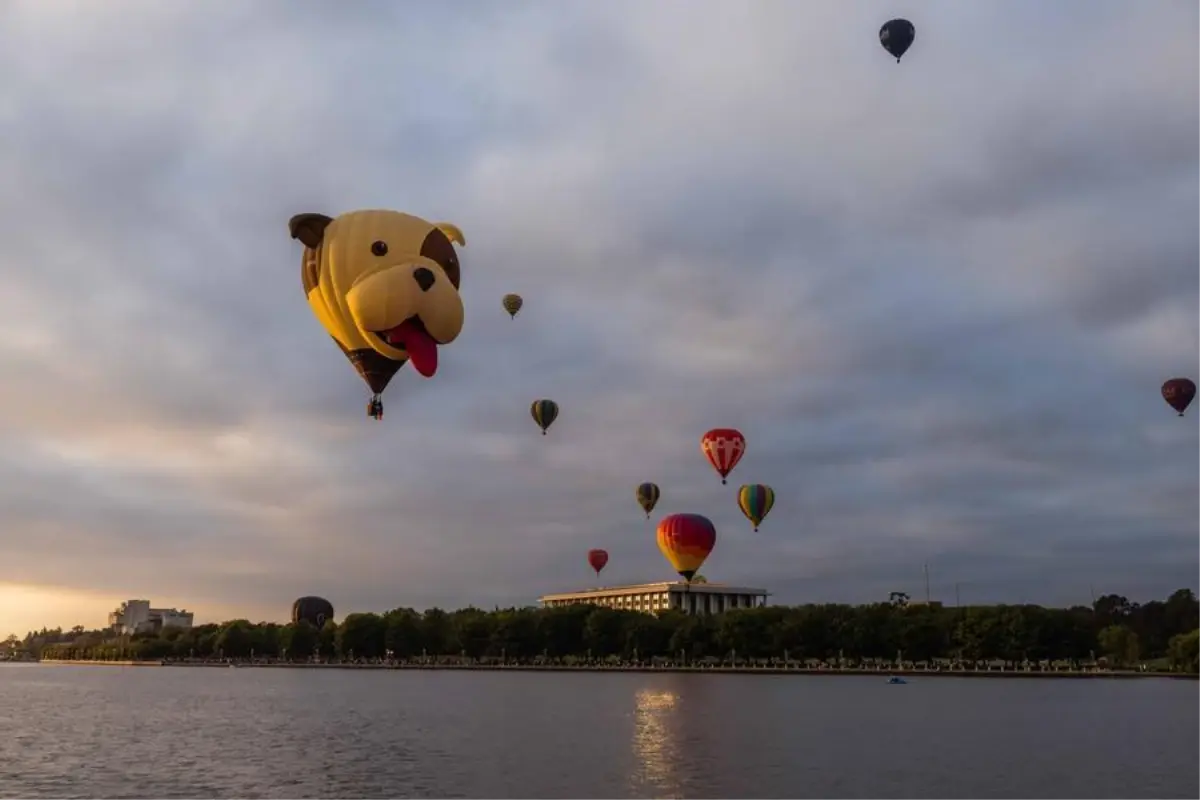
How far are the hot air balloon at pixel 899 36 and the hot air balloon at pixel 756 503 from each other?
6546 cm

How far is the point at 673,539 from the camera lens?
455 feet

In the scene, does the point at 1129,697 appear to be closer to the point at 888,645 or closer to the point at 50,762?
the point at 888,645

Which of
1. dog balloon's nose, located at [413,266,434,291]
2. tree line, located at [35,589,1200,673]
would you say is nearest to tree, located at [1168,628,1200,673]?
tree line, located at [35,589,1200,673]

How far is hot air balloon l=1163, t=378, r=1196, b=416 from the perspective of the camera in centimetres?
9212

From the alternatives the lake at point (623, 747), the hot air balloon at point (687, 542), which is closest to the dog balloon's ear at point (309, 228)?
the lake at point (623, 747)

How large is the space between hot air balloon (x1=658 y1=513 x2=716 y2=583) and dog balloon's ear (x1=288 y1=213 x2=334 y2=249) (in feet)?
314

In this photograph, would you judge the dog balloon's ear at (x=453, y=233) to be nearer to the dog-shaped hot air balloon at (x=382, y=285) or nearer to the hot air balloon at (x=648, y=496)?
the dog-shaped hot air balloon at (x=382, y=285)

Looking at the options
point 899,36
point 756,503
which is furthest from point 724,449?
point 899,36

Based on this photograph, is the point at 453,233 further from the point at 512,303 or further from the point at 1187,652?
the point at 1187,652

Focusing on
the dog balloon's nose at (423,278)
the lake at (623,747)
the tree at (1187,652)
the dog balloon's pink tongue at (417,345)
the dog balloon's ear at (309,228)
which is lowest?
the lake at (623,747)

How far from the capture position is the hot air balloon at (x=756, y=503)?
127125 millimetres

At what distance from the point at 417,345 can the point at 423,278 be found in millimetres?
2922

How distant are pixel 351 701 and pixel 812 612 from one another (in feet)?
246

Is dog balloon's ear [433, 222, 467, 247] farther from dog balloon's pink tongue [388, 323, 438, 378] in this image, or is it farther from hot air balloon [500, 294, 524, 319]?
hot air balloon [500, 294, 524, 319]
